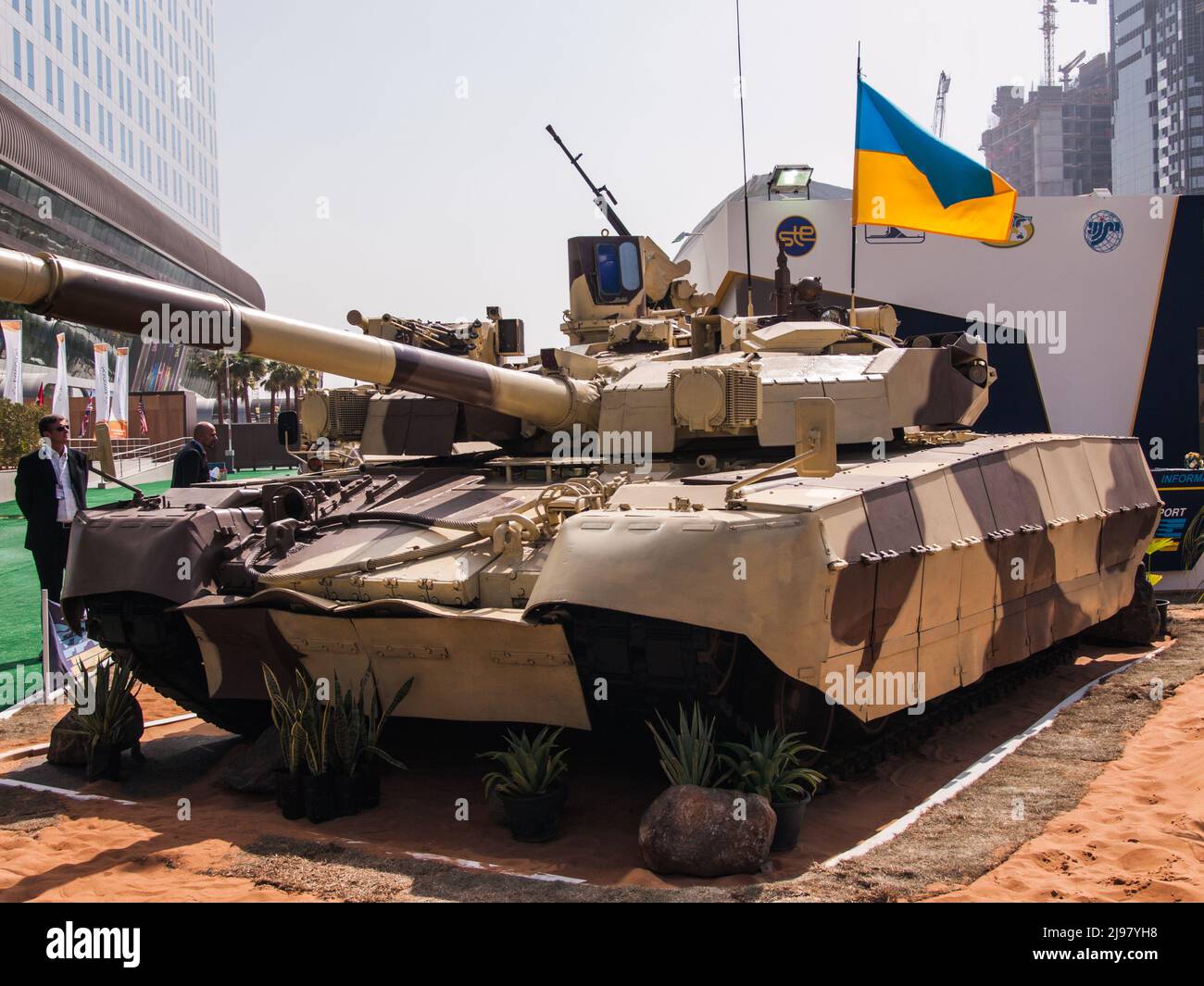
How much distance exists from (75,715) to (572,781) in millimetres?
3381

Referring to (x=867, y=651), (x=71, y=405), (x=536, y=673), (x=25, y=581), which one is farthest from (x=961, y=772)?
(x=71, y=405)

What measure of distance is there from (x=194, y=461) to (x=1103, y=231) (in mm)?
12657

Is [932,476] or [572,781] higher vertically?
[932,476]

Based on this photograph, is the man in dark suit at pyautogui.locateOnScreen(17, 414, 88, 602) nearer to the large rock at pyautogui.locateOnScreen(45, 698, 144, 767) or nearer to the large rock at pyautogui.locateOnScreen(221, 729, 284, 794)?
the large rock at pyautogui.locateOnScreen(45, 698, 144, 767)

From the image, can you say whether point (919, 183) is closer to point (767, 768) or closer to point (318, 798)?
point (767, 768)

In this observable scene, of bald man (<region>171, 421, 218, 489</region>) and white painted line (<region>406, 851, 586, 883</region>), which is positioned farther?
bald man (<region>171, 421, 218, 489</region>)

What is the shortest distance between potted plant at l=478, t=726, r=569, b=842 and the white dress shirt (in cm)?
545

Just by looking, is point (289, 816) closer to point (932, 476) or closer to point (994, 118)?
point (932, 476)

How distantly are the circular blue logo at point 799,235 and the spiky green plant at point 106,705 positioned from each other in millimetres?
11854

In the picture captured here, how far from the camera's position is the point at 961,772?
27.0 ft

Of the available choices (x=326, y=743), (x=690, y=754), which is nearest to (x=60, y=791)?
(x=326, y=743)

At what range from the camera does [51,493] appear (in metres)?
10.6

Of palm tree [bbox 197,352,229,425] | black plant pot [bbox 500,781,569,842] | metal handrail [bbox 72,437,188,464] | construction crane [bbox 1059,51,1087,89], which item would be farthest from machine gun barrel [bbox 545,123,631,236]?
construction crane [bbox 1059,51,1087,89]

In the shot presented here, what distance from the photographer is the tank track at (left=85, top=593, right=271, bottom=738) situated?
7977 millimetres
